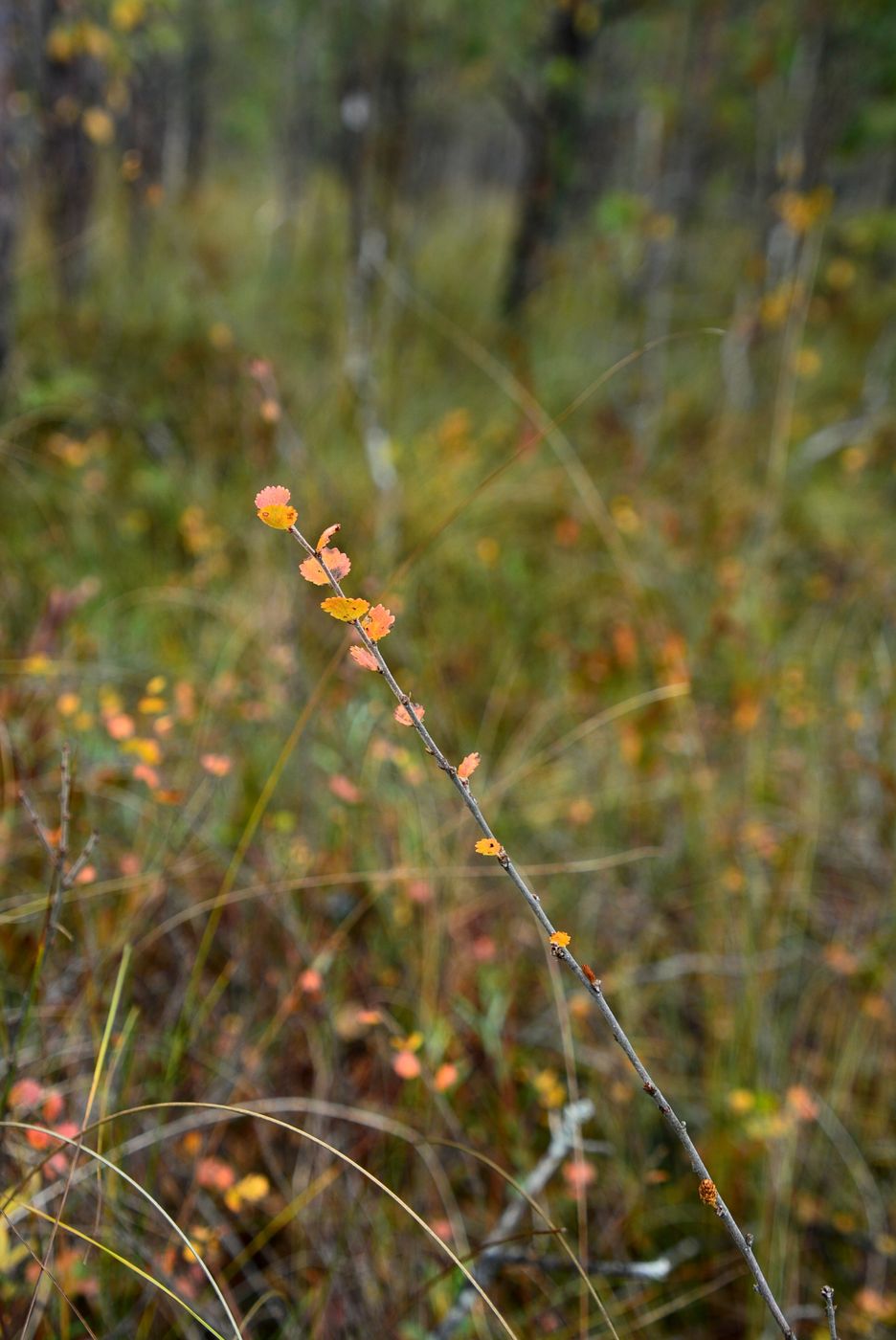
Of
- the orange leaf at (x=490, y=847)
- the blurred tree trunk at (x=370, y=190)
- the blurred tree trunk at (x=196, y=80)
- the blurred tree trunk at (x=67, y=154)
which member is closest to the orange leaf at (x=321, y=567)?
the orange leaf at (x=490, y=847)

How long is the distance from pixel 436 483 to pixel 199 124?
14134mm

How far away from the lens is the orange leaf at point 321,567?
526 mm

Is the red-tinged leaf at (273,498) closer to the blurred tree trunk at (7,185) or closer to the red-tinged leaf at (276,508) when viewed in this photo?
the red-tinged leaf at (276,508)

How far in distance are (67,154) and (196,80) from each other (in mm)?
10892

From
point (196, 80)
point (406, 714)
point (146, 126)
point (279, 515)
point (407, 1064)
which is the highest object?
point (196, 80)

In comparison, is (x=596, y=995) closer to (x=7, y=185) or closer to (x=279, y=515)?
(x=279, y=515)

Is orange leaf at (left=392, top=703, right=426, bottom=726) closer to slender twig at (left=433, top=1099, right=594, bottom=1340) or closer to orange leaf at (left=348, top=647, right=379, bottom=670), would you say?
orange leaf at (left=348, top=647, right=379, bottom=670)

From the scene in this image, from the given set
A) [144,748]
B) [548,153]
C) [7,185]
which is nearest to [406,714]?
[144,748]

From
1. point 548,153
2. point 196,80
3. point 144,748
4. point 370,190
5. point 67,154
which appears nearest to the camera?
point 144,748

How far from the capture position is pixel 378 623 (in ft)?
1.76

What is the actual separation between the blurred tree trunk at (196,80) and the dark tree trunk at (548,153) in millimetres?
6090

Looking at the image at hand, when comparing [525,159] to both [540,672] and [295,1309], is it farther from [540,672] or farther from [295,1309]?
[295,1309]

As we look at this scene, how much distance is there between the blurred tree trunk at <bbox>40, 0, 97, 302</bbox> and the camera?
4.20 m

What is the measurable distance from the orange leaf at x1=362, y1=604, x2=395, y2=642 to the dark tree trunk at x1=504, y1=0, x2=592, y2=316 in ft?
17.4
